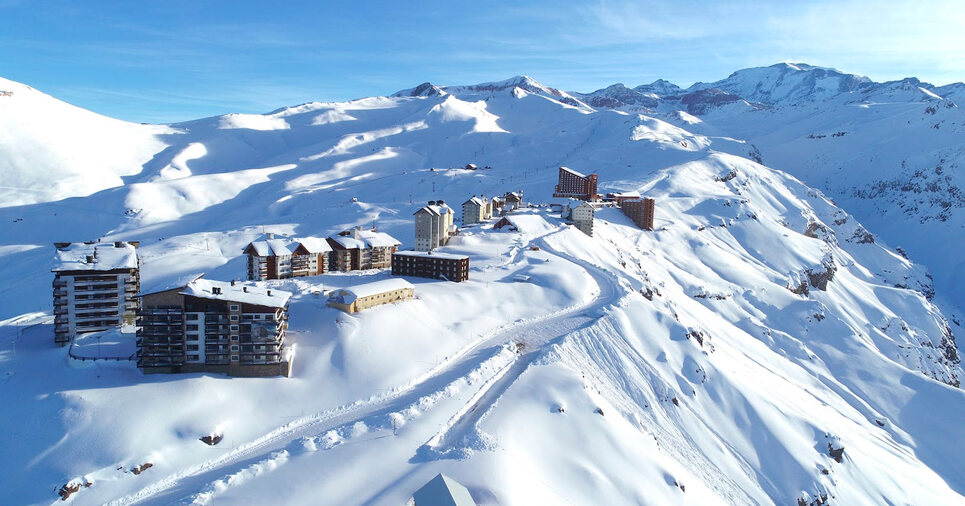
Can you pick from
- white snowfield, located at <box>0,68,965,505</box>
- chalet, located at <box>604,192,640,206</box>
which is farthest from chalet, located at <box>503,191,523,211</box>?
chalet, located at <box>604,192,640,206</box>

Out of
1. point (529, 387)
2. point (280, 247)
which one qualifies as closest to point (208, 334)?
point (280, 247)

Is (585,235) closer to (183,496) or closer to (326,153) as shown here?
(183,496)

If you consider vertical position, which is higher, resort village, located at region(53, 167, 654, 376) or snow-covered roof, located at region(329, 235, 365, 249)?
snow-covered roof, located at region(329, 235, 365, 249)

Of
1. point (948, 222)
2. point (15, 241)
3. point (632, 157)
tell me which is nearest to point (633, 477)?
point (15, 241)

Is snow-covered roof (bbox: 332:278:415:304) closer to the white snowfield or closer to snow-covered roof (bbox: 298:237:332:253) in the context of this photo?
the white snowfield

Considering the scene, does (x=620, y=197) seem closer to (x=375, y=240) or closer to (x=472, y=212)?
(x=472, y=212)

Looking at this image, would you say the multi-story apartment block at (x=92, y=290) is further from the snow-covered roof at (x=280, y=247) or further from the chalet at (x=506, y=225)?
the chalet at (x=506, y=225)
